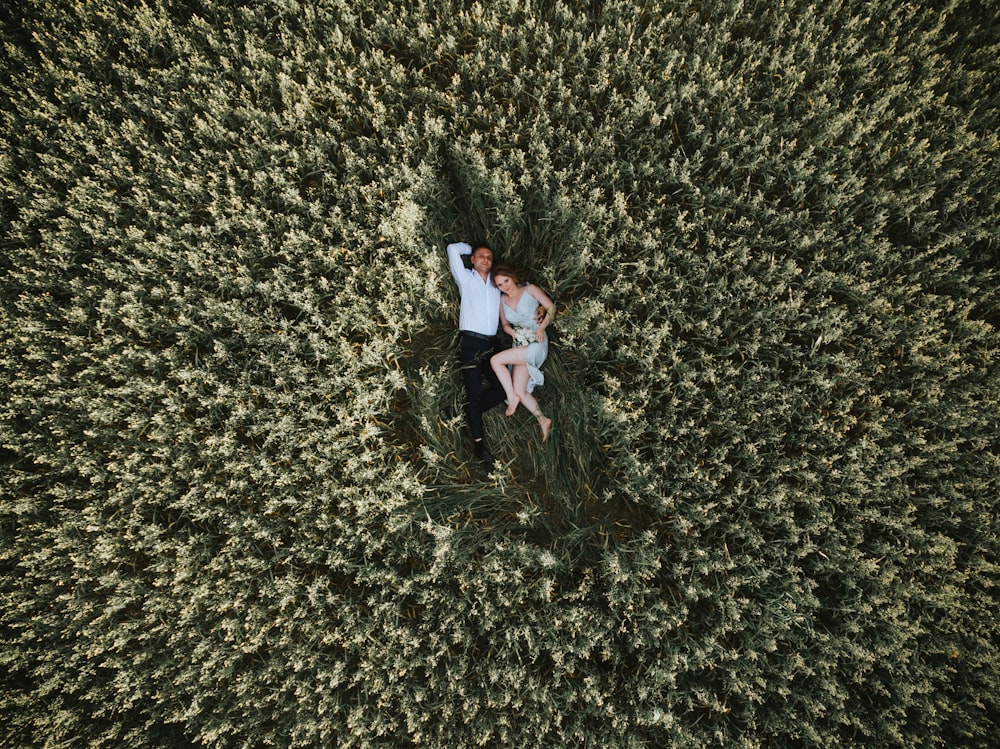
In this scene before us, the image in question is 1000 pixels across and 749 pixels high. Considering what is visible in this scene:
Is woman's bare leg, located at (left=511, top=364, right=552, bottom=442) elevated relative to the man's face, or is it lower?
lower

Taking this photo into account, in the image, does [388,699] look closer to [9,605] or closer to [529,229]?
[9,605]

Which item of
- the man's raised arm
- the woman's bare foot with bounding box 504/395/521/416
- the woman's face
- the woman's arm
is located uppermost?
the man's raised arm

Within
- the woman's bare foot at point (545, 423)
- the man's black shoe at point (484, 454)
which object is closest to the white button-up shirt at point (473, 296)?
the woman's bare foot at point (545, 423)

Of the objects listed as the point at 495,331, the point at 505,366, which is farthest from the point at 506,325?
the point at 505,366

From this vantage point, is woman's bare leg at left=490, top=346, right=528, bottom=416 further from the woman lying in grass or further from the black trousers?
the black trousers

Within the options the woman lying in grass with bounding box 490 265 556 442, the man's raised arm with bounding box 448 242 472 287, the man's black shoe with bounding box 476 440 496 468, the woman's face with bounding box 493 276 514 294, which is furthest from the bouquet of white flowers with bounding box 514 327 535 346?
the man's black shoe with bounding box 476 440 496 468

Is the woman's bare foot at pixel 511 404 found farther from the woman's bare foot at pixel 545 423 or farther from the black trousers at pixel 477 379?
the woman's bare foot at pixel 545 423
